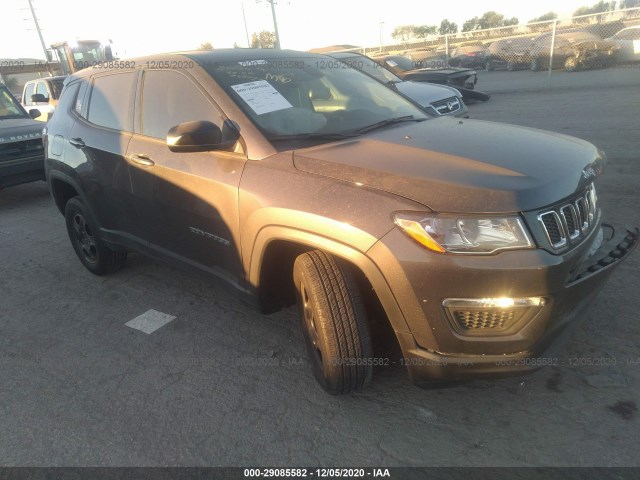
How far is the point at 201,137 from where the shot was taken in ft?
8.31

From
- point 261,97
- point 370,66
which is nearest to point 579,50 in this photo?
point 370,66

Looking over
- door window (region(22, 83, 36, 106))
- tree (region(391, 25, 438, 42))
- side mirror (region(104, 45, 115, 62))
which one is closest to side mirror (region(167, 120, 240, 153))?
door window (region(22, 83, 36, 106))

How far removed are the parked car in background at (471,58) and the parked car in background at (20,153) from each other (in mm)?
21076

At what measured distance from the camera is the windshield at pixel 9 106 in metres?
7.84

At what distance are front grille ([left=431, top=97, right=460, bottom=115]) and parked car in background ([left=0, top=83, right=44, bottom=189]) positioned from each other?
6029 millimetres

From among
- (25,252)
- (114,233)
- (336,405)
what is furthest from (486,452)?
(25,252)

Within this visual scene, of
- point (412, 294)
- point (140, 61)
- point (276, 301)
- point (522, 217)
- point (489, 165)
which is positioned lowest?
point (276, 301)

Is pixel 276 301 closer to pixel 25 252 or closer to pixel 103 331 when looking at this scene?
pixel 103 331

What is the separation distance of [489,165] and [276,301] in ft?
4.63

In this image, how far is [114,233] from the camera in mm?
3729

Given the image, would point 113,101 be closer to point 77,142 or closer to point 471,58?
point 77,142

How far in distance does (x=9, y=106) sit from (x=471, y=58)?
2189cm

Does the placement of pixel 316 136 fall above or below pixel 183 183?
above

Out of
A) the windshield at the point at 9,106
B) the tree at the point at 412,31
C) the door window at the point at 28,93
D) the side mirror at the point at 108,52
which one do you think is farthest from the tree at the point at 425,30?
the windshield at the point at 9,106
